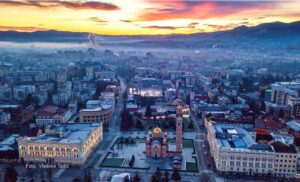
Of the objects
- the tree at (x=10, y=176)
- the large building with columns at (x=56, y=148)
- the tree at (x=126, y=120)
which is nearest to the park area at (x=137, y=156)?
the large building with columns at (x=56, y=148)

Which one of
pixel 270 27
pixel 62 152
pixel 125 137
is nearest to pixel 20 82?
pixel 125 137

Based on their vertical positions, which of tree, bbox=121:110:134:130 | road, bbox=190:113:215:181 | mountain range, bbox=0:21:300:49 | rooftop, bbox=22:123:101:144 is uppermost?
mountain range, bbox=0:21:300:49

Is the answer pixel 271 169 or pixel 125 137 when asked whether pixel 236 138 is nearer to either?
pixel 271 169

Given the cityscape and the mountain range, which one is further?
the mountain range

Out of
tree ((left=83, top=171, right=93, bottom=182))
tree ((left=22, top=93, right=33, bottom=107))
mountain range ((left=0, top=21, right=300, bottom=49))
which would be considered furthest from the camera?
mountain range ((left=0, top=21, right=300, bottom=49))

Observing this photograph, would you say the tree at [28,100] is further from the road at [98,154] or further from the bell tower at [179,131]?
the bell tower at [179,131]

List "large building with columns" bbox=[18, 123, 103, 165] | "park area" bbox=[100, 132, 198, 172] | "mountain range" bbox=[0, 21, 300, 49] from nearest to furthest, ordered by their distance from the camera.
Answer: "large building with columns" bbox=[18, 123, 103, 165], "park area" bbox=[100, 132, 198, 172], "mountain range" bbox=[0, 21, 300, 49]

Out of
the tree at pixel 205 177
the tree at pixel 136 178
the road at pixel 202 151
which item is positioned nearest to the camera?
the tree at pixel 136 178

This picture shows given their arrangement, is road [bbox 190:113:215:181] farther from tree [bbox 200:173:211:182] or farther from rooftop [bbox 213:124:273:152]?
rooftop [bbox 213:124:273:152]

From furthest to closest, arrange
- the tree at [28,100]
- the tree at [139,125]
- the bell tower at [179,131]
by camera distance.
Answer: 1. the tree at [28,100]
2. the tree at [139,125]
3. the bell tower at [179,131]

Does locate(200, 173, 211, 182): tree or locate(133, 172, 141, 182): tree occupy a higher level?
locate(133, 172, 141, 182): tree

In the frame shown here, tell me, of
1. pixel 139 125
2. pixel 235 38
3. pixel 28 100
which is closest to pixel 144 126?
pixel 139 125

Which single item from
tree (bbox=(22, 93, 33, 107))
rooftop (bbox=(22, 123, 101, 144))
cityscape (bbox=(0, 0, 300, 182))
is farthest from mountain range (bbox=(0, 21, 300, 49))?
rooftop (bbox=(22, 123, 101, 144))
